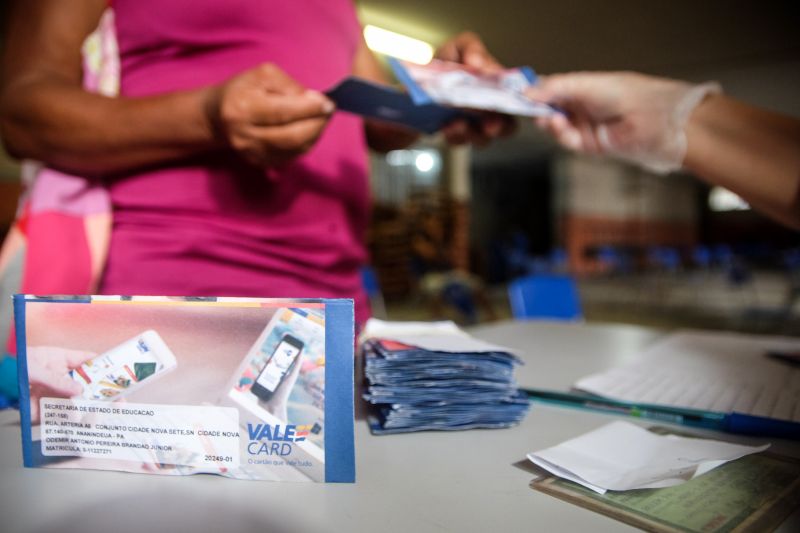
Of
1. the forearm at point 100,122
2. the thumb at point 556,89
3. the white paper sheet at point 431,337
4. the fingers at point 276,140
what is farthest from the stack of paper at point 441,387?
the thumb at point 556,89

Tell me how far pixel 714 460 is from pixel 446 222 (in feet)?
30.8

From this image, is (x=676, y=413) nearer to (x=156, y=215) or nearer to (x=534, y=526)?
(x=534, y=526)

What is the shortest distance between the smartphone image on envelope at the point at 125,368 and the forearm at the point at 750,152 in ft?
2.28

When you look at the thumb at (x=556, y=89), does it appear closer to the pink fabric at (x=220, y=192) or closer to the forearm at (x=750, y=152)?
the forearm at (x=750, y=152)

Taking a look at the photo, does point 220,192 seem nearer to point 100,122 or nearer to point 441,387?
point 100,122

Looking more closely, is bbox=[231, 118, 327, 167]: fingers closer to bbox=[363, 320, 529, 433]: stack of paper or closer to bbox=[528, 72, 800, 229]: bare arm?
bbox=[363, 320, 529, 433]: stack of paper

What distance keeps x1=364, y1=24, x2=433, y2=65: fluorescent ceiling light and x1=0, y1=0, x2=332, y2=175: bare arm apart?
16.4 feet

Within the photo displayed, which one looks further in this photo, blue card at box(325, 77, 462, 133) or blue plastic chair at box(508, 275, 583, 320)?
blue plastic chair at box(508, 275, 583, 320)

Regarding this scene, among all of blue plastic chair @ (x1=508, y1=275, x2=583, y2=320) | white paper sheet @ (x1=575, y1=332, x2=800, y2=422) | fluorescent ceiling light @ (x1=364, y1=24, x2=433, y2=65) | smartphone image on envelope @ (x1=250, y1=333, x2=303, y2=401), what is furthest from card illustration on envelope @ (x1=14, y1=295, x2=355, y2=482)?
fluorescent ceiling light @ (x1=364, y1=24, x2=433, y2=65)

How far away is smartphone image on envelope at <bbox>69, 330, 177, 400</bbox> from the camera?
458 millimetres

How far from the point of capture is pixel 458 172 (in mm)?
10109

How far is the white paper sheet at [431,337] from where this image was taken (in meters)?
0.60

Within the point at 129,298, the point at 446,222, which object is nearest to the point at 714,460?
the point at 129,298

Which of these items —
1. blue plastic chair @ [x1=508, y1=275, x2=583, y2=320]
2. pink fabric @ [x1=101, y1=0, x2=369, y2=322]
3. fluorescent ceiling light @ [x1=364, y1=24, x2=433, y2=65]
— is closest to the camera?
pink fabric @ [x1=101, y1=0, x2=369, y2=322]
